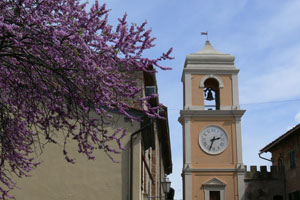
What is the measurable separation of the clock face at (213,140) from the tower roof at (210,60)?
4.18 m

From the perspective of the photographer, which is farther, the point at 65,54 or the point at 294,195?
the point at 294,195

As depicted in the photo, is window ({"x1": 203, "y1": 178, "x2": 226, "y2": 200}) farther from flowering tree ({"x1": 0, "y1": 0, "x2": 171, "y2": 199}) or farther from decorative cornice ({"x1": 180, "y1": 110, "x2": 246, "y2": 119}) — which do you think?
flowering tree ({"x1": 0, "y1": 0, "x2": 171, "y2": 199})

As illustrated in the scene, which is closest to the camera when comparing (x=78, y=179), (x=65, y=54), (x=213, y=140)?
(x=65, y=54)

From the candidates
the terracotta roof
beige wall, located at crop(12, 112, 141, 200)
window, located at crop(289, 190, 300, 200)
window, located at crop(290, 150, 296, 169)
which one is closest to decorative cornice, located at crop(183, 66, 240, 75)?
the terracotta roof

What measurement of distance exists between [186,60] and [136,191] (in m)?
21.0

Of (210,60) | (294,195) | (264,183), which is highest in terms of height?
(210,60)

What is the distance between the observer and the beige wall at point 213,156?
30.4 m

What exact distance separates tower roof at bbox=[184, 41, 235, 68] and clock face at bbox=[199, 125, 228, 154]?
4.18 metres

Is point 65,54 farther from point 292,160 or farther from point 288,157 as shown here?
point 288,157

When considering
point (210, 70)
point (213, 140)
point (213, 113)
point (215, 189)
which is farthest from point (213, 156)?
point (210, 70)

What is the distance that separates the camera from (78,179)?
1267 centimetres

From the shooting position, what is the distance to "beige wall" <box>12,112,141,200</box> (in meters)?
12.6

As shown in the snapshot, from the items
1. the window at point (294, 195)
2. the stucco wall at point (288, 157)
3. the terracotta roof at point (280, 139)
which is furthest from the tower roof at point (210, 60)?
the window at point (294, 195)

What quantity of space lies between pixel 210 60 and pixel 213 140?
5.31 metres
